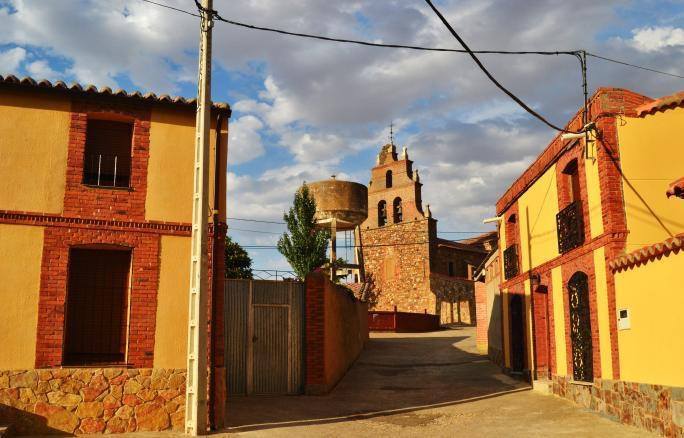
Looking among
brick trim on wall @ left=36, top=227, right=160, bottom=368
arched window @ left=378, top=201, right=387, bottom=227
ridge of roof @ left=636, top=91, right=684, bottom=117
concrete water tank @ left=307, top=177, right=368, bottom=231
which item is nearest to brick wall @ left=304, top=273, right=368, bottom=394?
brick trim on wall @ left=36, top=227, right=160, bottom=368

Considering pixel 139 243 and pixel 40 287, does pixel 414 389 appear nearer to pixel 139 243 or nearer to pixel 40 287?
pixel 139 243

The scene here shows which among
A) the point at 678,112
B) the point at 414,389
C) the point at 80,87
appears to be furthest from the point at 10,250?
the point at 678,112

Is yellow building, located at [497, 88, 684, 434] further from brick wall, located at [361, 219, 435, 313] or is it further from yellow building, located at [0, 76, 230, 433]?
brick wall, located at [361, 219, 435, 313]

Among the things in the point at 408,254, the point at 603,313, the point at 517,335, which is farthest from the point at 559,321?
the point at 408,254

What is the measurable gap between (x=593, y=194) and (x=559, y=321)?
11.9 ft

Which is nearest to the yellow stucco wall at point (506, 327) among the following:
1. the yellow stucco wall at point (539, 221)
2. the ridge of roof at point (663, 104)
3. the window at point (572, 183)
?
the yellow stucco wall at point (539, 221)

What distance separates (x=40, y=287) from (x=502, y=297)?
13.9 m

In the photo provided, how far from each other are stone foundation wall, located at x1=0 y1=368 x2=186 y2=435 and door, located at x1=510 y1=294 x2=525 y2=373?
10.8 meters

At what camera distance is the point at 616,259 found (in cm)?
1125

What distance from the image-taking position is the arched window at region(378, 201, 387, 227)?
4493 centimetres

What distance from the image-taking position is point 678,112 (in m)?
11.7

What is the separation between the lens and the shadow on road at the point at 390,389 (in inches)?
472

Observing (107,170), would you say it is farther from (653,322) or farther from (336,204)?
(336,204)

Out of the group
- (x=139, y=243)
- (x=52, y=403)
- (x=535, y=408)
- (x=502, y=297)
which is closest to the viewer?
(x=52, y=403)
